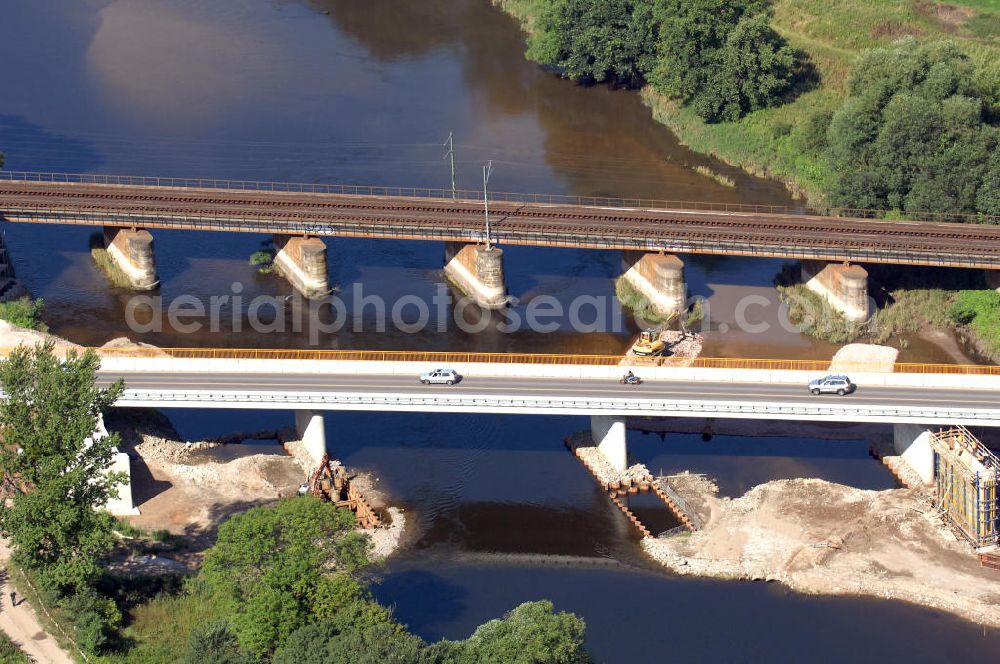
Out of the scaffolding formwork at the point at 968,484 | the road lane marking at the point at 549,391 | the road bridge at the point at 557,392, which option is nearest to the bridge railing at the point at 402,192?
the road bridge at the point at 557,392

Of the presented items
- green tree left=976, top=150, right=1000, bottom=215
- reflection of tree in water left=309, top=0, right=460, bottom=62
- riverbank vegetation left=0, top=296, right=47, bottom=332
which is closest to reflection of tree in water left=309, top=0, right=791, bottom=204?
reflection of tree in water left=309, top=0, right=460, bottom=62

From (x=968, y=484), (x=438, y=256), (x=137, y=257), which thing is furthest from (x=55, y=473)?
(x=438, y=256)

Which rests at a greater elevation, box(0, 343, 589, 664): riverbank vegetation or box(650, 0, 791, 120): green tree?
box(650, 0, 791, 120): green tree

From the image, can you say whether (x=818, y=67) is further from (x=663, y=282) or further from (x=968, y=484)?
(x=968, y=484)

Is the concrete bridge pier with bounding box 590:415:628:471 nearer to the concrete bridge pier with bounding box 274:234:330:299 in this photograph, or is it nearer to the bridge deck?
the bridge deck

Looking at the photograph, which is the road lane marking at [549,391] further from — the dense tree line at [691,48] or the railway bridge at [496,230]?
the dense tree line at [691,48]

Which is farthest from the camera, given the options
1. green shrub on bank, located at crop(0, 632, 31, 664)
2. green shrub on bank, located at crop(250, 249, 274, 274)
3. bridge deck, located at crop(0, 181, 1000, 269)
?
green shrub on bank, located at crop(250, 249, 274, 274)
